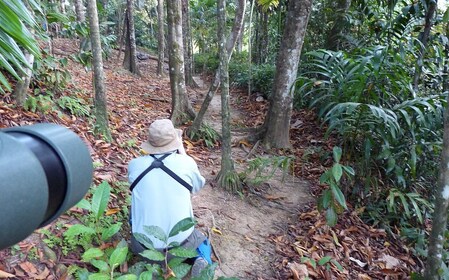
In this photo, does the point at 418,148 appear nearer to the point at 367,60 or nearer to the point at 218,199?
the point at 367,60

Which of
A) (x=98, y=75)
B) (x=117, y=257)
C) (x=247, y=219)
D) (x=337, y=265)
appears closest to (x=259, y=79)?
(x=98, y=75)

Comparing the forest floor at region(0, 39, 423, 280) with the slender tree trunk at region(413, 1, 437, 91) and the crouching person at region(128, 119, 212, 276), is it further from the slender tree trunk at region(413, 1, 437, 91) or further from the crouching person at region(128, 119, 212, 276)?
Result: the slender tree trunk at region(413, 1, 437, 91)

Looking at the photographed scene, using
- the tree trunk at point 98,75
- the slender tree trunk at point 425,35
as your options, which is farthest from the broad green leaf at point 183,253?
the slender tree trunk at point 425,35

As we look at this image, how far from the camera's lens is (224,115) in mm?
4371

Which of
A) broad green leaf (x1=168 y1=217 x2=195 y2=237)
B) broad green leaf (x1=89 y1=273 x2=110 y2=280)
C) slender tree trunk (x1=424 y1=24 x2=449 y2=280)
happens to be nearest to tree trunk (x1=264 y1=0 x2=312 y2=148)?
slender tree trunk (x1=424 y1=24 x2=449 y2=280)

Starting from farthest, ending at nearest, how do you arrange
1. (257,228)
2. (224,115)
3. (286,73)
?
(286,73) < (224,115) < (257,228)

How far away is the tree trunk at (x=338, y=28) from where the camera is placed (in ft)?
24.0

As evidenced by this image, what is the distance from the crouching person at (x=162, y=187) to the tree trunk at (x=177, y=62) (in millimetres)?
3659

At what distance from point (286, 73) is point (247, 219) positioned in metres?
2.60

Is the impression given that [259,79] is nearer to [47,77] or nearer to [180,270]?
[47,77]

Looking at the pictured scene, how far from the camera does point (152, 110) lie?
7273 millimetres

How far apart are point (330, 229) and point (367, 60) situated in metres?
1.88

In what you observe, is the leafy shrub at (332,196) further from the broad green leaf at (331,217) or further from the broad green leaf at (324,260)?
the broad green leaf at (324,260)

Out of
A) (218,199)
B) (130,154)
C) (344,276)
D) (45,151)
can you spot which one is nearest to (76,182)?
(45,151)
